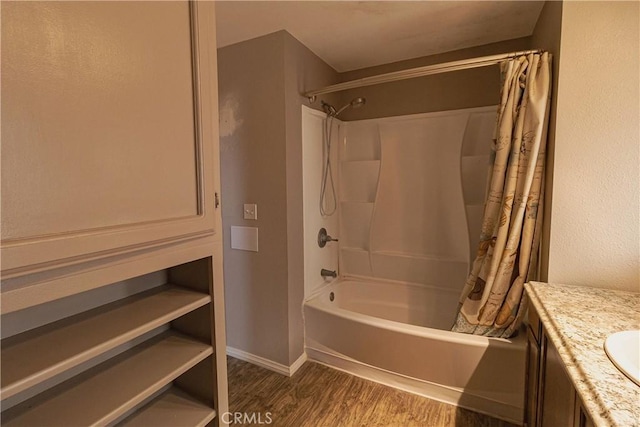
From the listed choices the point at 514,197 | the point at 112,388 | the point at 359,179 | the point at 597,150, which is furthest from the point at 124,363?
the point at 359,179

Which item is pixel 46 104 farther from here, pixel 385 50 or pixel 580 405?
pixel 385 50

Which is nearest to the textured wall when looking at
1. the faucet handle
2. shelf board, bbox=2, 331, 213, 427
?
the faucet handle

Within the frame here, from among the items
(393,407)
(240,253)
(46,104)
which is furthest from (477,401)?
(46,104)

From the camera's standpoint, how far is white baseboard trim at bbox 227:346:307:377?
2.12m

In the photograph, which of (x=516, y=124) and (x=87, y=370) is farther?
(x=516, y=124)

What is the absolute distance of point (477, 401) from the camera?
173cm

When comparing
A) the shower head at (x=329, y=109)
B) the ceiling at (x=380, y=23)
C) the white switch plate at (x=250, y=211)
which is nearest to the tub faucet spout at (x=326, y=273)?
the white switch plate at (x=250, y=211)

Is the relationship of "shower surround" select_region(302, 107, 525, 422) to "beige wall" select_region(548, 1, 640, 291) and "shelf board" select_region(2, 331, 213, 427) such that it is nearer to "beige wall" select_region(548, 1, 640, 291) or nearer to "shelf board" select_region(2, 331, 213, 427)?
"beige wall" select_region(548, 1, 640, 291)

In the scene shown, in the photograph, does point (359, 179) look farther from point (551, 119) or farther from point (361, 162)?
point (551, 119)

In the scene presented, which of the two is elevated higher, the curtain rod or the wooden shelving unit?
the curtain rod

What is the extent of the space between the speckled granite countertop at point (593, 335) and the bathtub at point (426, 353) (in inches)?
21.4

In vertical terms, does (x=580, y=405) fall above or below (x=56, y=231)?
below

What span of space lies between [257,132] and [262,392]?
5.98 ft

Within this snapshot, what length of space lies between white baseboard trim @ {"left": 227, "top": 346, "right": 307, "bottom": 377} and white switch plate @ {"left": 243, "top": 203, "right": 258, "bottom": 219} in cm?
111
